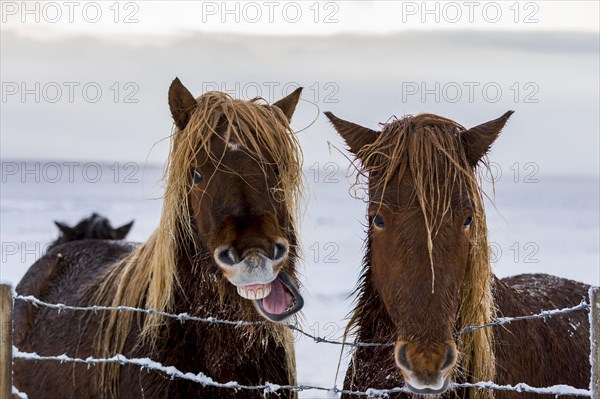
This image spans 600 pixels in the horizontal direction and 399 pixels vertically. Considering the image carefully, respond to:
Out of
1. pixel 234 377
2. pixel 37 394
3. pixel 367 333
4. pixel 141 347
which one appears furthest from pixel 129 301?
pixel 367 333

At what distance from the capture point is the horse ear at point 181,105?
4.13m

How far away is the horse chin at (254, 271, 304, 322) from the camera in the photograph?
3703 mm

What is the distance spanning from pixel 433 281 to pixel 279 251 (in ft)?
2.79

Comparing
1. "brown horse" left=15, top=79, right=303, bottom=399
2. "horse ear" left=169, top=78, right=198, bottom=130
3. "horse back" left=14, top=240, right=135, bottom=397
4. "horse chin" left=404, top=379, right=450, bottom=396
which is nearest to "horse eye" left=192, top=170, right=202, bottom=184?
"brown horse" left=15, top=79, right=303, bottom=399

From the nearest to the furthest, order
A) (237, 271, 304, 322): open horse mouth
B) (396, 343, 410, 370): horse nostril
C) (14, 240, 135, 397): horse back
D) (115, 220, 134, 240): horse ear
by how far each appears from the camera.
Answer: (396, 343, 410, 370): horse nostril → (237, 271, 304, 322): open horse mouth → (14, 240, 135, 397): horse back → (115, 220, 134, 240): horse ear

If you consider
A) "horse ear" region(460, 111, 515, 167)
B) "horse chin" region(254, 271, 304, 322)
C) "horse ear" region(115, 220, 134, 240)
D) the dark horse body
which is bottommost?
the dark horse body

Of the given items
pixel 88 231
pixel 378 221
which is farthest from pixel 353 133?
pixel 88 231

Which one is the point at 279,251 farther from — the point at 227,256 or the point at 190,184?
the point at 190,184

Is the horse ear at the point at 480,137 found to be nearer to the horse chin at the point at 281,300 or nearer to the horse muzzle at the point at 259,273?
the horse muzzle at the point at 259,273

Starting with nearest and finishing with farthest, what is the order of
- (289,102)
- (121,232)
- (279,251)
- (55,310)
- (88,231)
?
1. (279,251)
2. (289,102)
3. (55,310)
4. (88,231)
5. (121,232)

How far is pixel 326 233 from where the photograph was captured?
93.6 ft

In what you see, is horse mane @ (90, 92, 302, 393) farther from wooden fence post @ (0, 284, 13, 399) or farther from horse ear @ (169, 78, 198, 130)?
wooden fence post @ (0, 284, 13, 399)

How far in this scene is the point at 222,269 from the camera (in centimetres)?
368

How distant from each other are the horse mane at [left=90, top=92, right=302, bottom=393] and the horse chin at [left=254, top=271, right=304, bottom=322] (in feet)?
0.63
